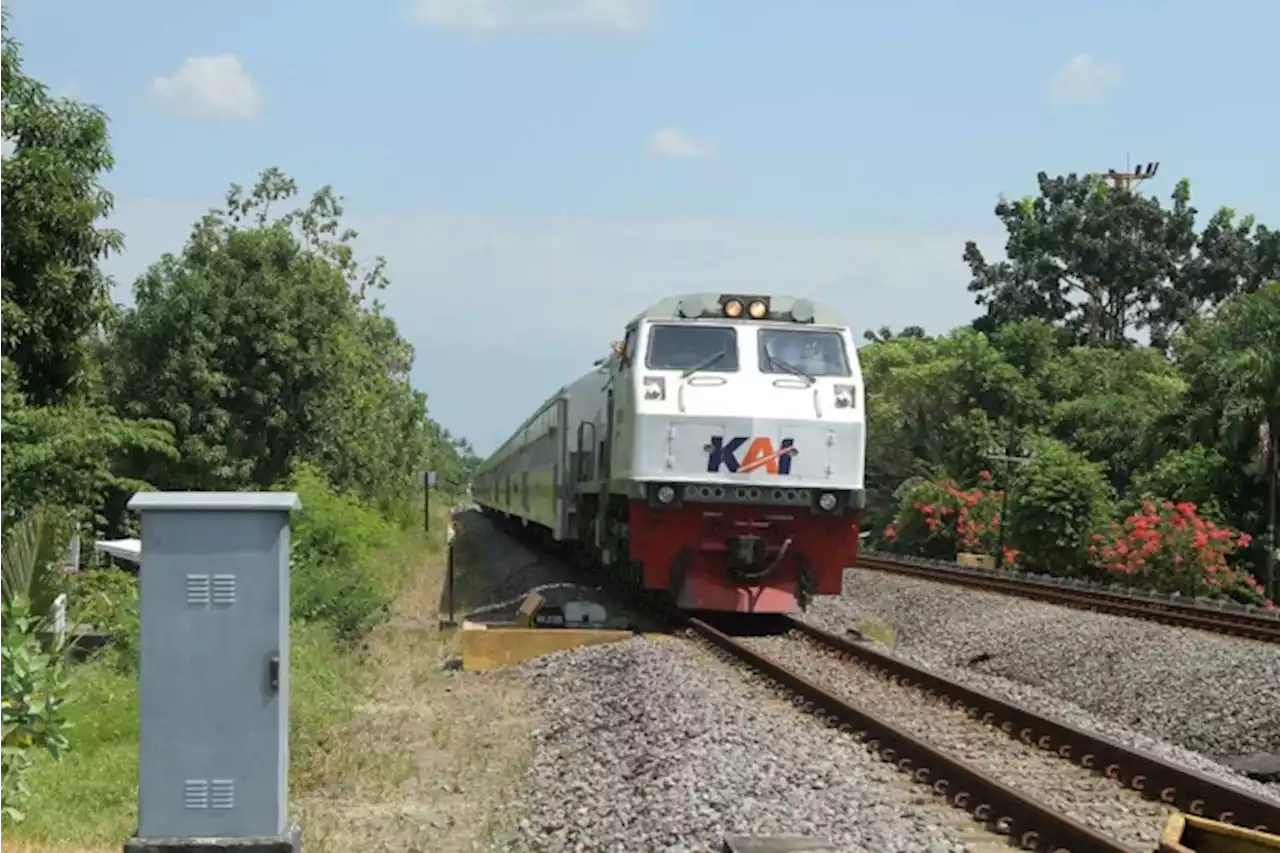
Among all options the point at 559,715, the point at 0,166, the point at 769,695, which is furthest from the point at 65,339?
the point at 769,695

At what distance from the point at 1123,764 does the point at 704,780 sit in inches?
97.7

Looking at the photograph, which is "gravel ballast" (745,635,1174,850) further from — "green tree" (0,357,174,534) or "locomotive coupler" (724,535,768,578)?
"green tree" (0,357,174,534)

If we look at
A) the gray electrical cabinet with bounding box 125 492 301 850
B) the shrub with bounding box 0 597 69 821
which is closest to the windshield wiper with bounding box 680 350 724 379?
the shrub with bounding box 0 597 69 821

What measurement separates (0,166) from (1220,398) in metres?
27.7

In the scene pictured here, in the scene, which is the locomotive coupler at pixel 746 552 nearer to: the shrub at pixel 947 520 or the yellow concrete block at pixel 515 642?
the yellow concrete block at pixel 515 642

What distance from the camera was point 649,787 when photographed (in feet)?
25.0

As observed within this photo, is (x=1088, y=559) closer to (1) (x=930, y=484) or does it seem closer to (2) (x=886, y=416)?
(1) (x=930, y=484)

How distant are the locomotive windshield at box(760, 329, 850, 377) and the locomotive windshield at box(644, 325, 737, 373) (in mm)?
328

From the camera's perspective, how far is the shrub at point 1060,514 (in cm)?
3247

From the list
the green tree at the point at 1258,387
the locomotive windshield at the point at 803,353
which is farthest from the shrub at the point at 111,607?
the green tree at the point at 1258,387

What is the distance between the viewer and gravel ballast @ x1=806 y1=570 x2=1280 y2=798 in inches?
427

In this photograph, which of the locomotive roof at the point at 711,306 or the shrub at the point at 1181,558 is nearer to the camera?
the locomotive roof at the point at 711,306

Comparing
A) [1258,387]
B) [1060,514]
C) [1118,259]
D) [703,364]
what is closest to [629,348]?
[703,364]

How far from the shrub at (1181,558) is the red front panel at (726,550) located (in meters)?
13.4
